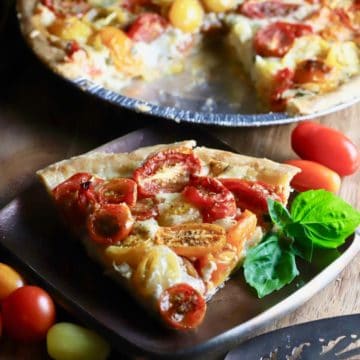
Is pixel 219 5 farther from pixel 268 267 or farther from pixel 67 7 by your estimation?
pixel 268 267

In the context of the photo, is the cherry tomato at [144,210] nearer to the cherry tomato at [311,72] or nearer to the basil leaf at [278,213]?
→ the basil leaf at [278,213]

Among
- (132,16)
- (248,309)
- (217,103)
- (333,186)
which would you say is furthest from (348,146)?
(132,16)

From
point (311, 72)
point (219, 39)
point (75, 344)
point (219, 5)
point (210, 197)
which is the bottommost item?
point (219, 39)

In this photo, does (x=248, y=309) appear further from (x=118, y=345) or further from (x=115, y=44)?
(x=115, y=44)

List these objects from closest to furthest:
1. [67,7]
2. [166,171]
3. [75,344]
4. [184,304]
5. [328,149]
Answer: [184,304] < [75,344] < [166,171] < [328,149] < [67,7]

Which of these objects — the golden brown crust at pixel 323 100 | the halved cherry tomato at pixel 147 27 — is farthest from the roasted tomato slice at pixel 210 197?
the halved cherry tomato at pixel 147 27

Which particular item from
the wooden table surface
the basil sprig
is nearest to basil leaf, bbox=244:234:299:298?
the basil sprig

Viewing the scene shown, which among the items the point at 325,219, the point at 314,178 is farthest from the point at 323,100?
the point at 325,219
